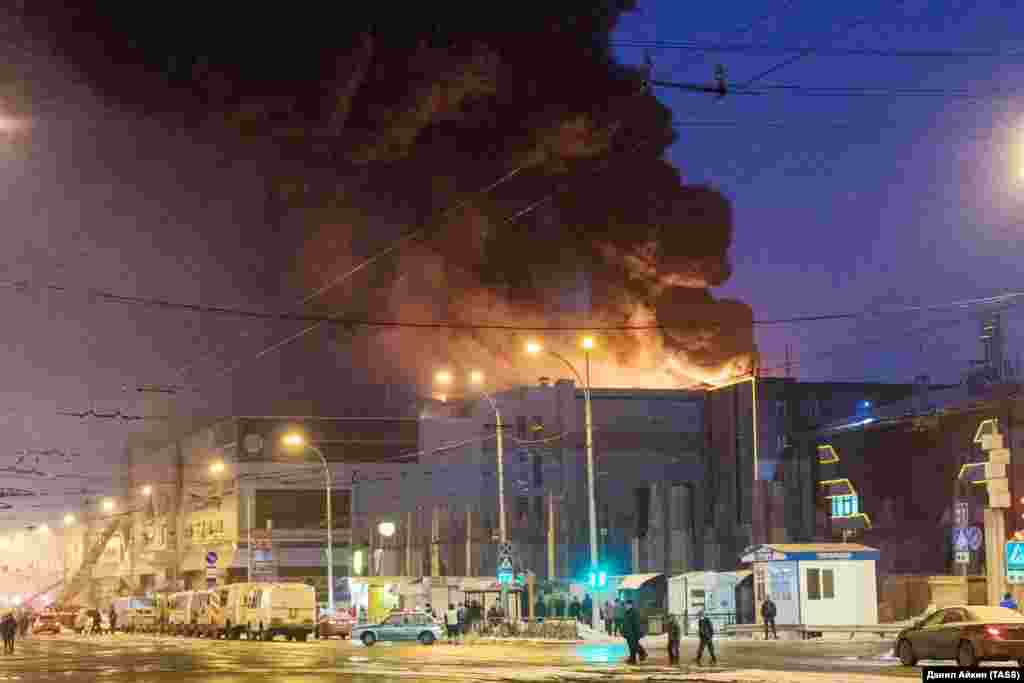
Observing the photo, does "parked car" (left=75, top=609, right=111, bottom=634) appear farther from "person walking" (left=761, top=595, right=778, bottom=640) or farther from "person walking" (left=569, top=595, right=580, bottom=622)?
"person walking" (left=761, top=595, right=778, bottom=640)

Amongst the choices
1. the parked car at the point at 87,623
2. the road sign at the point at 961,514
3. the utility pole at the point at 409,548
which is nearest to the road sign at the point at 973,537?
the road sign at the point at 961,514

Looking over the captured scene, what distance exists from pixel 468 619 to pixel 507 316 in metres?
30.2

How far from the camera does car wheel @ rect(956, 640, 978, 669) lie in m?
26.9

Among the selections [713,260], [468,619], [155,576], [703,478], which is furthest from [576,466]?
[155,576]

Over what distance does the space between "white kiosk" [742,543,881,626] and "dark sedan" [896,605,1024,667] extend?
52.4 ft

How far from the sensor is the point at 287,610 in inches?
2142

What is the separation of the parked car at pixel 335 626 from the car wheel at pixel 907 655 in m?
30.7

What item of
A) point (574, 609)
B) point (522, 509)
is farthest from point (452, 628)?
point (522, 509)

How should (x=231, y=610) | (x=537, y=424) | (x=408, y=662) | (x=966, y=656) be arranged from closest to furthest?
(x=966, y=656), (x=408, y=662), (x=231, y=610), (x=537, y=424)

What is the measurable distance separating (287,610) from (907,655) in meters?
29.8

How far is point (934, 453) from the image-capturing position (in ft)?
225

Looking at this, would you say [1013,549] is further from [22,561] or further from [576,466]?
[22,561]

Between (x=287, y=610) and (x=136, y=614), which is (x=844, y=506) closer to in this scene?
(x=287, y=610)

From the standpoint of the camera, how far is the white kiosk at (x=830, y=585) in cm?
4559
